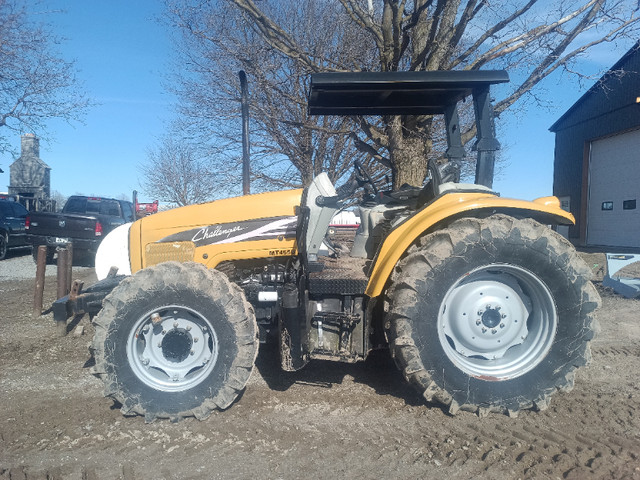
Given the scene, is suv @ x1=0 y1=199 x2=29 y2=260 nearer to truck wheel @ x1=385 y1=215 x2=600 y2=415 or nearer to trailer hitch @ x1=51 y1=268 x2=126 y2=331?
trailer hitch @ x1=51 y1=268 x2=126 y2=331

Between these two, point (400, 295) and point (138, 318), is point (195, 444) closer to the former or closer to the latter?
point (138, 318)

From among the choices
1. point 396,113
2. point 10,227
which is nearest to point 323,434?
point 396,113

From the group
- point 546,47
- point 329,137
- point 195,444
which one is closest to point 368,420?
point 195,444

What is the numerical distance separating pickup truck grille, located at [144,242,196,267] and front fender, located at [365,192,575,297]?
1402 millimetres

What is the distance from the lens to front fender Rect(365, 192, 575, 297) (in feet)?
10.4

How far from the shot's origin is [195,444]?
2.92 m

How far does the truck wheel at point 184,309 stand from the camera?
3.17m

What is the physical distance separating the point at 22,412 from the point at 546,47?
8.73 m

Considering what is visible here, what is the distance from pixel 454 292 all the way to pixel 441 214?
1.84 feet

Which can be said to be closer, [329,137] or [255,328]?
[255,328]

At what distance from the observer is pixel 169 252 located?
12.1 feet

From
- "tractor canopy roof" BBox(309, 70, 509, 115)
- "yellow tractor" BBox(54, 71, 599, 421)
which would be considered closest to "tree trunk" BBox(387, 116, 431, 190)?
"tractor canopy roof" BBox(309, 70, 509, 115)

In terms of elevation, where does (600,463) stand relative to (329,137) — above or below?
below

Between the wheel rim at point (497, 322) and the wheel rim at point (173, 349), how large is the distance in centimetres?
166
